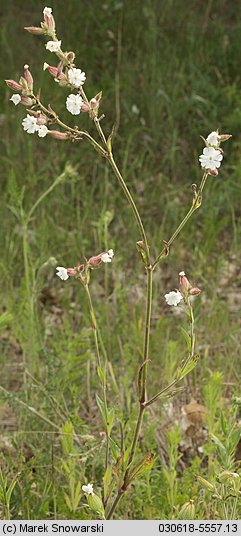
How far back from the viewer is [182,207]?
3703 millimetres

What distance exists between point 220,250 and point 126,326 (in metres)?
0.73

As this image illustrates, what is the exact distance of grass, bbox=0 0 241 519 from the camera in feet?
7.36

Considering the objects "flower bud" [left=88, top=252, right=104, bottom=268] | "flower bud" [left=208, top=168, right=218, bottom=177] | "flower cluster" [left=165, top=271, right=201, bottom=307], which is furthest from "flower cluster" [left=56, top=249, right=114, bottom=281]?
"flower bud" [left=208, top=168, right=218, bottom=177]

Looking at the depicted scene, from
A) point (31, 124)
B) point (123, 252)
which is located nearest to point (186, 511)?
point (31, 124)

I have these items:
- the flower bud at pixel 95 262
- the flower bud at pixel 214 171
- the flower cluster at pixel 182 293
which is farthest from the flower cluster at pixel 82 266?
the flower bud at pixel 214 171

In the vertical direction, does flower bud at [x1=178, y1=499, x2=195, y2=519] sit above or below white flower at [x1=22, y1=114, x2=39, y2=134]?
below

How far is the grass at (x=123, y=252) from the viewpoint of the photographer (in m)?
2.24

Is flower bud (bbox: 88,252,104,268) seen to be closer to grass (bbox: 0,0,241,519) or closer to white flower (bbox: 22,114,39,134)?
white flower (bbox: 22,114,39,134)

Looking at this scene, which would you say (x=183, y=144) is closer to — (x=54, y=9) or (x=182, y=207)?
(x=182, y=207)

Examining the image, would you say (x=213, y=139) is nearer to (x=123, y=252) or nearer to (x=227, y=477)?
(x=227, y=477)

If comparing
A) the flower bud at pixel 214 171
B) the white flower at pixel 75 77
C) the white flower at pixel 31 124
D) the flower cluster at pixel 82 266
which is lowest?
the flower cluster at pixel 82 266

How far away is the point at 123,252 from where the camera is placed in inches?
136

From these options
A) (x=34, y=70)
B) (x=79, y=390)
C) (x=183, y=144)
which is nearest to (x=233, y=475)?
(x=79, y=390)

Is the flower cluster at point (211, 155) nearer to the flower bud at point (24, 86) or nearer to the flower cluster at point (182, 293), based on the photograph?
the flower cluster at point (182, 293)
